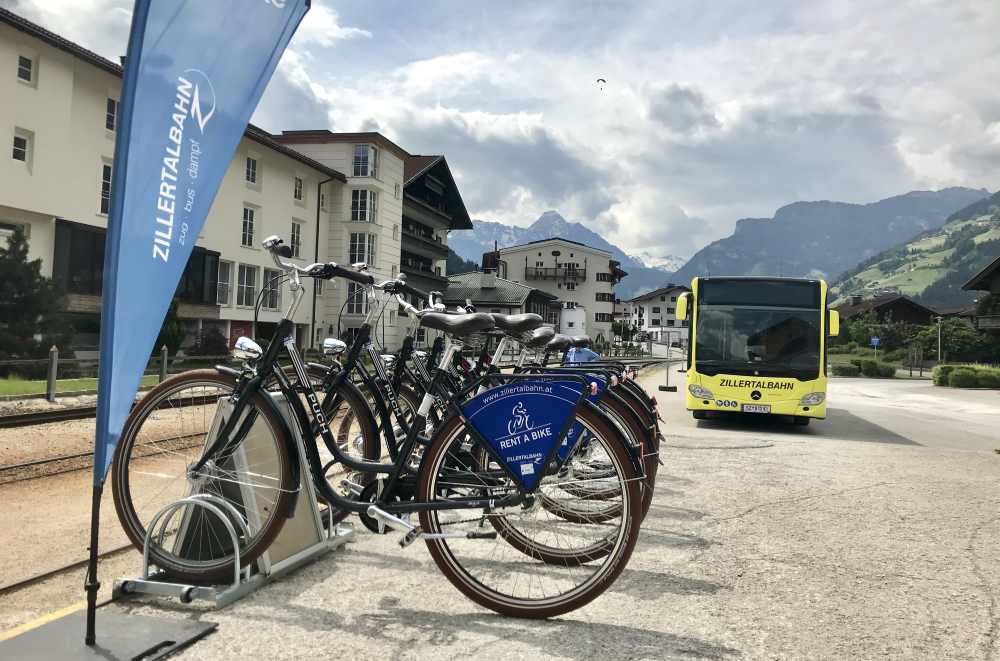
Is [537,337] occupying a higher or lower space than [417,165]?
lower

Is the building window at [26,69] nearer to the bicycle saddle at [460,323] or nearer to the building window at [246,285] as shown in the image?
the building window at [246,285]

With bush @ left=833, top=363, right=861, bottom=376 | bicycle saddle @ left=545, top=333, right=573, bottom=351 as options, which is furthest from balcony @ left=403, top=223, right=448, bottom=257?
bicycle saddle @ left=545, top=333, right=573, bottom=351

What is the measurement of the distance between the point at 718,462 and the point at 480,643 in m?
5.99

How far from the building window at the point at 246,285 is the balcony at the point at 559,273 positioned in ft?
222

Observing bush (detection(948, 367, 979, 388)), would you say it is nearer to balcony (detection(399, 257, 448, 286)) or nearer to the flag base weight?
balcony (detection(399, 257, 448, 286))

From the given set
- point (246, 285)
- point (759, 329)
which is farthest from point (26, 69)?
point (759, 329)

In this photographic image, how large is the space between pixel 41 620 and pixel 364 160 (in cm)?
4168

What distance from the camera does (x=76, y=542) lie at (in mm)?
4828

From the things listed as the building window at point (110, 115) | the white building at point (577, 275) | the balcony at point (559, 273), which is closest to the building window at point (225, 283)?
the building window at point (110, 115)

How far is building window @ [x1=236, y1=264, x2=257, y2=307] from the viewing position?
33594 mm

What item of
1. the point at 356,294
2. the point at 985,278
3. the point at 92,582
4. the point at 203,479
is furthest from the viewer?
the point at 985,278

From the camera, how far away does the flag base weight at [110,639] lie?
276cm

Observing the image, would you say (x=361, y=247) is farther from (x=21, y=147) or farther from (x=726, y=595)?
(x=726, y=595)

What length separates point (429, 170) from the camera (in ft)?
173
